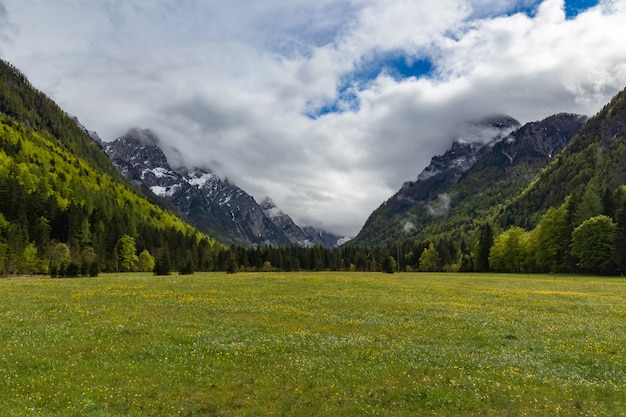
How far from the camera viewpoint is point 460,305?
3938 cm

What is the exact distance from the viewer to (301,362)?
1811 centimetres

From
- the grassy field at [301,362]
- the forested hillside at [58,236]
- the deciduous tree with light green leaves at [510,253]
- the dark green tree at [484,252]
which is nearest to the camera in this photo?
the grassy field at [301,362]

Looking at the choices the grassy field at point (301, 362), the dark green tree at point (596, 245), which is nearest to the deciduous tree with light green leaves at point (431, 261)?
the dark green tree at point (596, 245)

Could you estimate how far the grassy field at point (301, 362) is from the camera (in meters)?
13.5

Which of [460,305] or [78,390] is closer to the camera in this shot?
[78,390]

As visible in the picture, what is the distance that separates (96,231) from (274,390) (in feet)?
499

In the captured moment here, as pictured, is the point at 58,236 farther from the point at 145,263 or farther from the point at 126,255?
the point at 145,263

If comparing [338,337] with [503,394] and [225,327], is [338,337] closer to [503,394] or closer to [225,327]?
[225,327]

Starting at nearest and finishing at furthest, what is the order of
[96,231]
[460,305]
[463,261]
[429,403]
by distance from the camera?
1. [429,403]
2. [460,305]
3. [96,231]
4. [463,261]

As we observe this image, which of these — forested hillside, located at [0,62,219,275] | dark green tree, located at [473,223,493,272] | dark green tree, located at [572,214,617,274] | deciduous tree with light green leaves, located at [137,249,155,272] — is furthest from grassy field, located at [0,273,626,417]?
dark green tree, located at [473,223,493,272]

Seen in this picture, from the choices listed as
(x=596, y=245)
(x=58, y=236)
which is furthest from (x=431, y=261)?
(x=58, y=236)

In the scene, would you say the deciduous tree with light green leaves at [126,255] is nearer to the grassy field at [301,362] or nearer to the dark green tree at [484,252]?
the grassy field at [301,362]

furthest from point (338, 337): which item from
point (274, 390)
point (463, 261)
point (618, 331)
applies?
point (463, 261)

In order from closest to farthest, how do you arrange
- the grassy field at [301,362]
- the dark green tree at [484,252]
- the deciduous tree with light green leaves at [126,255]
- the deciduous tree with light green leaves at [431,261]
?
the grassy field at [301,362] < the deciduous tree with light green leaves at [126,255] < the dark green tree at [484,252] < the deciduous tree with light green leaves at [431,261]
